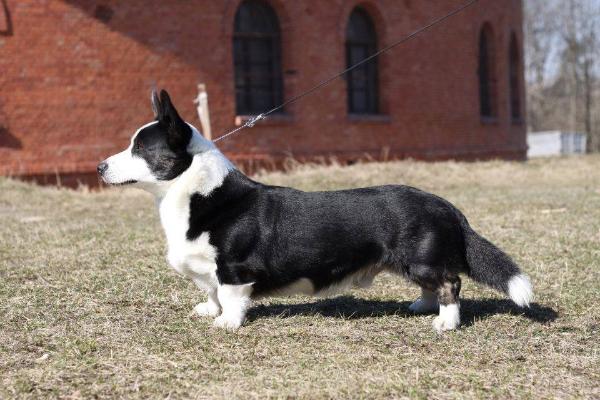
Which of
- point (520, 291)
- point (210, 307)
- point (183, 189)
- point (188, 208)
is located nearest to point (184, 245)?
point (188, 208)

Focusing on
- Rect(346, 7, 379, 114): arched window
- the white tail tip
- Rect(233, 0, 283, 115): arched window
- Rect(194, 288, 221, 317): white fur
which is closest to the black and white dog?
the white tail tip

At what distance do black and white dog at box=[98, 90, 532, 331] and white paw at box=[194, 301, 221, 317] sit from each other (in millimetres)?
240

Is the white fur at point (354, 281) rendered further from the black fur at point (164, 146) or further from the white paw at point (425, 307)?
the black fur at point (164, 146)

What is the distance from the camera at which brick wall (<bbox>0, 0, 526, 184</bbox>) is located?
13812 mm

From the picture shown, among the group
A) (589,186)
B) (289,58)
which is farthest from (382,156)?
(589,186)

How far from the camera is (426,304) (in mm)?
4980

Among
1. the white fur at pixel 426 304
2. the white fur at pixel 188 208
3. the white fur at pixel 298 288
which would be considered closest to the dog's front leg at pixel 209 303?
the white fur at pixel 188 208

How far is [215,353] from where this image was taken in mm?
4102

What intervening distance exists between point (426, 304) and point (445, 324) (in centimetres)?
46

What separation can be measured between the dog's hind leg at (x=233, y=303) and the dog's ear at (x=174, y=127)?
2.98ft

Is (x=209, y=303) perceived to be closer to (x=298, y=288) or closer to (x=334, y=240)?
(x=298, y=288)

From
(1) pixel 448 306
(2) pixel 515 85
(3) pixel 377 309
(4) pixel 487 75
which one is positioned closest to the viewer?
(1) pixel 448 306

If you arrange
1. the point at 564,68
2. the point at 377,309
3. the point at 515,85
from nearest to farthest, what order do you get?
1. the point at 377,309
2. the point at 515,85
3. the point at 564,68

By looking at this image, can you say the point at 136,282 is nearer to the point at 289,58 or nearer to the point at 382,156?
the point at 289,58
